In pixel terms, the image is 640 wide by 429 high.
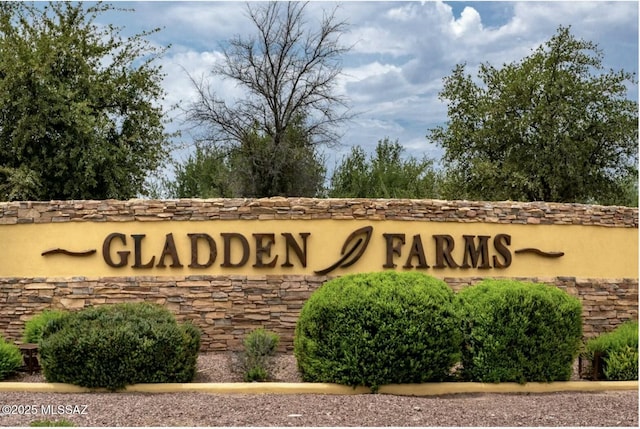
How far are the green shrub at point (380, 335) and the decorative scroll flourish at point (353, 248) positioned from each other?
3.04m

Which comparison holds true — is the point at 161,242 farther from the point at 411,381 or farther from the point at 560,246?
the point at 560,246

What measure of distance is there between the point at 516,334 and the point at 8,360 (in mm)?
7070

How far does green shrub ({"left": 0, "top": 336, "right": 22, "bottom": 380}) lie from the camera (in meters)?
11.4

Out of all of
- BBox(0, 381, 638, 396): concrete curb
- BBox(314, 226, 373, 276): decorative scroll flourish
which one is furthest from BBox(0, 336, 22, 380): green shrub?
BBox(314, 226, 373, 276): decorative scroll flourish

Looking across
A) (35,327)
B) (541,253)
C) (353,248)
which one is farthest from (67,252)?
(541,253)

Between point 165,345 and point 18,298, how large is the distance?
4.64 metres

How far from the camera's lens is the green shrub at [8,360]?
11375 millimetres

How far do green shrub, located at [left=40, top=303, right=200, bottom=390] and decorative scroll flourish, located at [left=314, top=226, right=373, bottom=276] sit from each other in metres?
3.51

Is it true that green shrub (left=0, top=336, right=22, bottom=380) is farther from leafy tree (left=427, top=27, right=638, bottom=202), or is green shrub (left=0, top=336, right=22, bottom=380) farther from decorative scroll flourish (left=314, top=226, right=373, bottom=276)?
leafy tree (left=427, top=27, right=638, bottom=202)

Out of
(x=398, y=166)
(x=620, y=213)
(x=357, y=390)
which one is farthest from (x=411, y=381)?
(x=398, y=166)

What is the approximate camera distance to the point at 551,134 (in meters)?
25.8

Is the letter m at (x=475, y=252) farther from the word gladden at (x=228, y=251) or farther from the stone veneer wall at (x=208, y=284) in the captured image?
the word gladden at (x=228, y=251)

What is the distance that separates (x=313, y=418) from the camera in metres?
8.61

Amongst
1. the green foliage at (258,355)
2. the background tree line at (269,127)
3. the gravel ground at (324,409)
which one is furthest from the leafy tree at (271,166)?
the gravel ground at (324,409)
